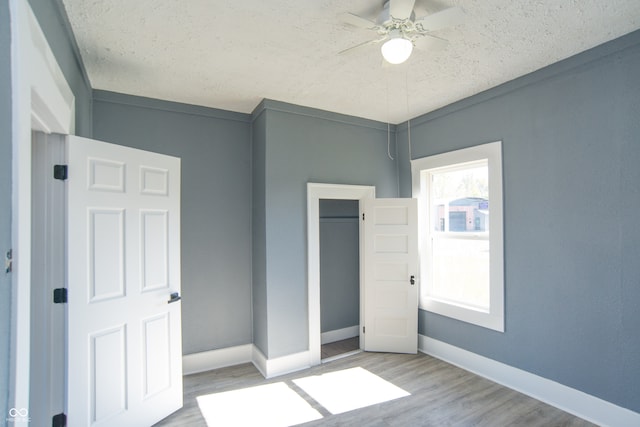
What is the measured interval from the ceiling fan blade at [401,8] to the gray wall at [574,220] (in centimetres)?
171

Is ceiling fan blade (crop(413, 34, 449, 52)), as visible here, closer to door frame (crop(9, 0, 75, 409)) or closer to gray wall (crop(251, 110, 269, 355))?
gray wall (crop(251, 110, 269, 355))

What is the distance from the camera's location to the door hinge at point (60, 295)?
1934mm

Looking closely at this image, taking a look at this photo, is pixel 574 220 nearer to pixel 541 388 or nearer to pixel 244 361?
pixel 541 388

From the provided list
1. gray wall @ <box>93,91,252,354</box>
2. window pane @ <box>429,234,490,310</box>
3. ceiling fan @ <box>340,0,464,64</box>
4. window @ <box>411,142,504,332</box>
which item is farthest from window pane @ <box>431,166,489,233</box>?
gray wall @ <box>93,91,252,354</box>

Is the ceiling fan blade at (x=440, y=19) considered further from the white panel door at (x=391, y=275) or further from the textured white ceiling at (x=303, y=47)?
the white panel door at (x=391, y=275)

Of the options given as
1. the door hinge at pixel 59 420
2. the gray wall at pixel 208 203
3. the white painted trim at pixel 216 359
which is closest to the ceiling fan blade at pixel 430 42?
the gray wall at pixel 208 203

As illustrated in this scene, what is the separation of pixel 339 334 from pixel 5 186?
394 cm

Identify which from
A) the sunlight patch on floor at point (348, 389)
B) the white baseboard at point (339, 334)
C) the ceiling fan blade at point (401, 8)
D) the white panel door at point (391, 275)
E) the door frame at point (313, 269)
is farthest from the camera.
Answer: the white baseboard at point (339, 334)

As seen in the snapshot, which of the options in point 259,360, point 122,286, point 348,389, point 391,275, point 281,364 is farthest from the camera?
point 391,275

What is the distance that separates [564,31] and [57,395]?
4.15 m

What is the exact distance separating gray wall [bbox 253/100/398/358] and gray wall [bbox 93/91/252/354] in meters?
0.29

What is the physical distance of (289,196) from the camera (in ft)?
11.2

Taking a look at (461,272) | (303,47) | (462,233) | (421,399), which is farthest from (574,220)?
(303,47)

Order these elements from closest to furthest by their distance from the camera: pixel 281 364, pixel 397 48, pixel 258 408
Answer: pixel 397 48 < pixel 258 408 < pixel 281 364
